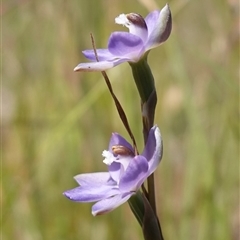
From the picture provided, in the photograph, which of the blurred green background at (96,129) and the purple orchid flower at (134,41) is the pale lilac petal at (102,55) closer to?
the purple orchid flower at (134,41)

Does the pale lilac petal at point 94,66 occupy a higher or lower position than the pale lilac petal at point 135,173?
higher

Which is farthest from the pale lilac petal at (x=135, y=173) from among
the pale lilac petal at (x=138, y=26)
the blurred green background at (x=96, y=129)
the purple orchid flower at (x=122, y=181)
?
the blurred green background at (x=96, y=129)

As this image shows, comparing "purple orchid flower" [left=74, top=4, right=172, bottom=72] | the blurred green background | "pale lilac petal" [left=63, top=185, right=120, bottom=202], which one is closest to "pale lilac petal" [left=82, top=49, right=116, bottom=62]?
"purple orchid flower" [left=74, top=4, right=172, bottom=72]

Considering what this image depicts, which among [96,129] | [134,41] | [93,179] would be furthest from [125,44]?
[96,129]

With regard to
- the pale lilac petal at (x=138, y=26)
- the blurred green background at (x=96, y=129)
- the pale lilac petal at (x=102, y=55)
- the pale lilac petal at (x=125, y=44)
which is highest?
the pale lilac petal at (x=138, y=26)

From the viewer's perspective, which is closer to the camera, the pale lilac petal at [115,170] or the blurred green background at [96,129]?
the pale lilac petal at [115,170]

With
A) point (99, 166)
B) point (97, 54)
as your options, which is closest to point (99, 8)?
point (99, 166)
